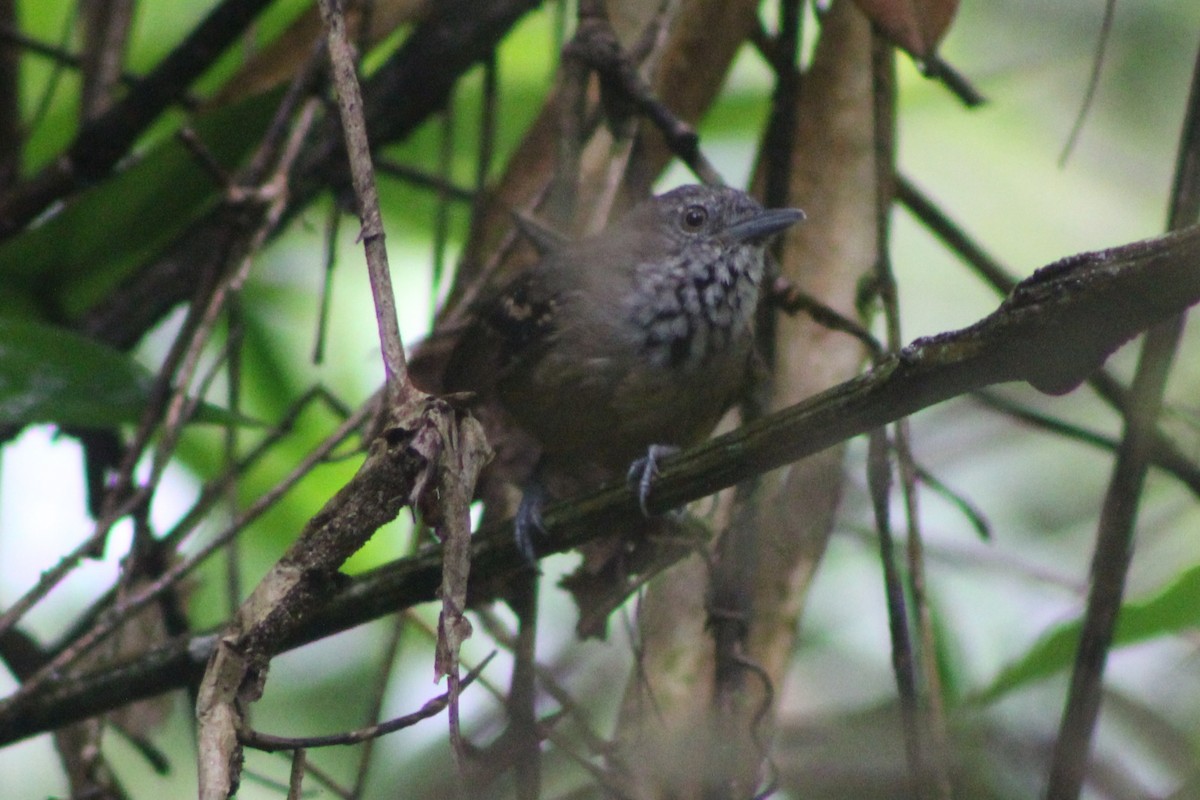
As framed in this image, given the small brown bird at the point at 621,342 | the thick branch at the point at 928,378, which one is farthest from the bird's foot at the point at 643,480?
the small brown bird at the point at 621,342

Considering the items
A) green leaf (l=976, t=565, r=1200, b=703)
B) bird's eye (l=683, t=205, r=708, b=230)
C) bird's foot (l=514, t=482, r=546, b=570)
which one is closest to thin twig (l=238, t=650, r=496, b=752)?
bird's foot (l=514, t=482, r=546, b=570)

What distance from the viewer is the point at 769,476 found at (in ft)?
9.29

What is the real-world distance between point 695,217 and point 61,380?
4.91 ft

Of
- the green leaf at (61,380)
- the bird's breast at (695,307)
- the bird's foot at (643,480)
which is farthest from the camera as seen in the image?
the bird's breast at (695,307)

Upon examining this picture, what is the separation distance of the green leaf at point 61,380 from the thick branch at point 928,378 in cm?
72

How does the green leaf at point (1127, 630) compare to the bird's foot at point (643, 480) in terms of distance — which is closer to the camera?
the bird's foot at point (643, 480)

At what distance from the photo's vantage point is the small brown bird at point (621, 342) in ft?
9.58

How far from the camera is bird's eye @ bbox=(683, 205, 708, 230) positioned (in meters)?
3.29

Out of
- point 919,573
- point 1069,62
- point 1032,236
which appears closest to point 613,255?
point 919,573

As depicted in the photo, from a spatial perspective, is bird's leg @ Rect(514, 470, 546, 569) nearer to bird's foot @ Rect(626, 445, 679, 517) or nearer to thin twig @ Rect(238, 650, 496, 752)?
bird's foot @ Rect(626, 445, 679, 517)

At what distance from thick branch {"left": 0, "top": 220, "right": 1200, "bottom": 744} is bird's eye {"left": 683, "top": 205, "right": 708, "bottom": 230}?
51.3 inches

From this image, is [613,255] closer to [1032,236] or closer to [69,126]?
[69,126]

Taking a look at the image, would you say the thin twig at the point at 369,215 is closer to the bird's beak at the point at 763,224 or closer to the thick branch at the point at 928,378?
the thick branch at the point at 928,378

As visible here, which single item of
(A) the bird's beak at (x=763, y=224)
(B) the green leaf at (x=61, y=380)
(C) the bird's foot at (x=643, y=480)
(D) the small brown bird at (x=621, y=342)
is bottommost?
(C) the bird's foot at (x=643, y=480)
